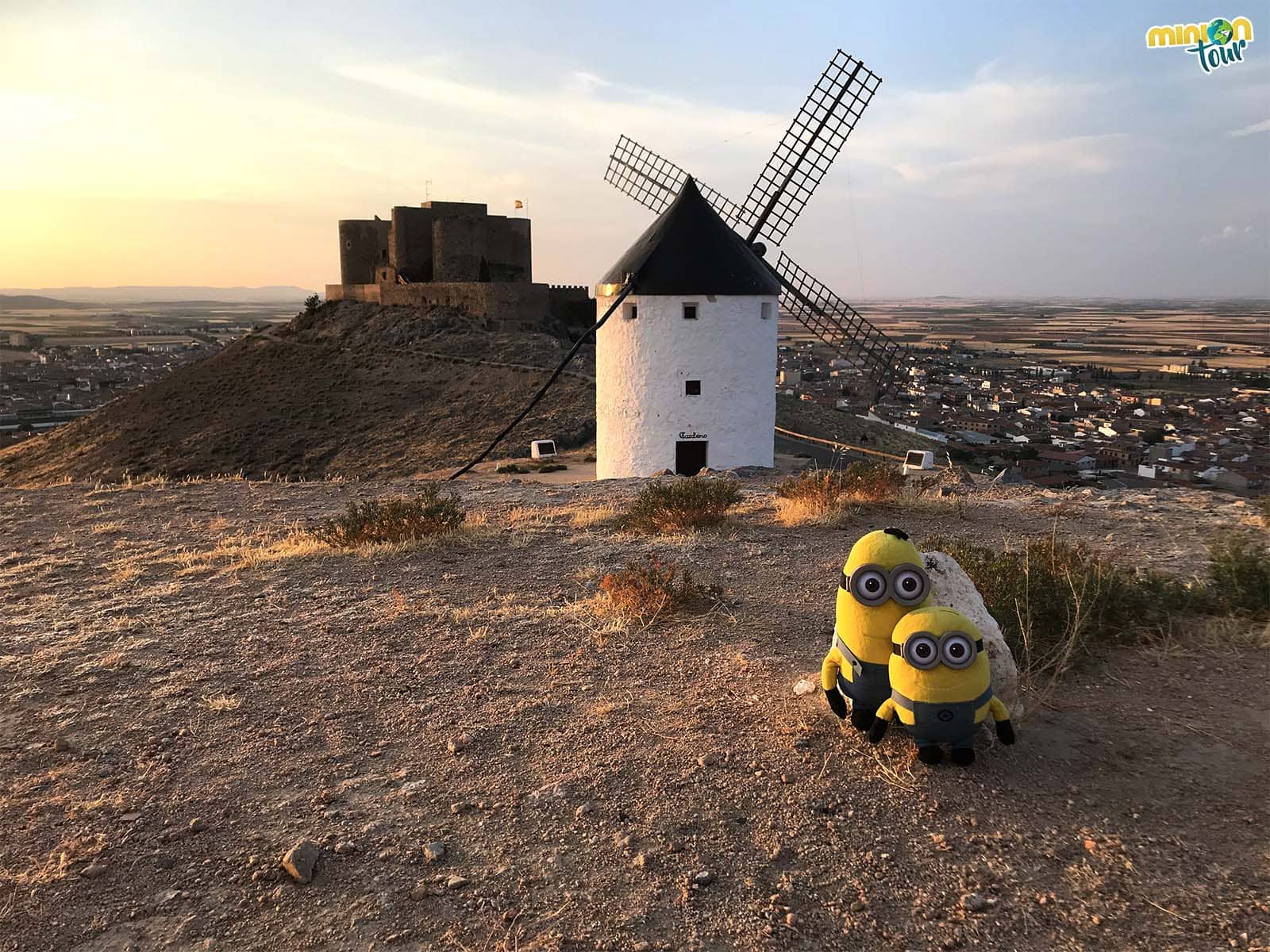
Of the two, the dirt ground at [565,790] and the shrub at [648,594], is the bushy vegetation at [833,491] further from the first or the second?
the shrub at [648,594]

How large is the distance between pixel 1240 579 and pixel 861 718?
10.5 feet

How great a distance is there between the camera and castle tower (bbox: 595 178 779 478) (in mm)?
11852

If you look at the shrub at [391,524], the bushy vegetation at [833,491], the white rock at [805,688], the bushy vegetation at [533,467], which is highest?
the bushy vegetation at [833,491]

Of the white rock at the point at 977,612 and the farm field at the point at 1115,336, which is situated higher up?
the farm field at the point at 1115,336

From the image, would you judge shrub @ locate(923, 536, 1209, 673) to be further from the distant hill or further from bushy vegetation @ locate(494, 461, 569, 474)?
the distant hill

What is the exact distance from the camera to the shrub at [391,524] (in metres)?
7.29

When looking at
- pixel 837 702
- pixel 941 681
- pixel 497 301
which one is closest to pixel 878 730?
pixel 837 702

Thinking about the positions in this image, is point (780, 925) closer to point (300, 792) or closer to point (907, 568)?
point (907, 568)

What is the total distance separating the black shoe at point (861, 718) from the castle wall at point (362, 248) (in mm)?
40303

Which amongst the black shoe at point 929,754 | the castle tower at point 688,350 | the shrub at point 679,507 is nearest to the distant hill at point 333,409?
the castle tower at point 688,350

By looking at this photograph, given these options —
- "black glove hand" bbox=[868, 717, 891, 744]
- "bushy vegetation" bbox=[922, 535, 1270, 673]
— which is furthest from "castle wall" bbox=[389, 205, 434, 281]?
"black glove hand" bbox=[868, 717, 891, 744]

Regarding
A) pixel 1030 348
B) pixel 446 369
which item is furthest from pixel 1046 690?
pixel 1030 348

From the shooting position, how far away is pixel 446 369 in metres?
29.0

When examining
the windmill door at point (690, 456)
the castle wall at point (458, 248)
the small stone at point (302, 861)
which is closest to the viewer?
the small stone at point (302, 861)
